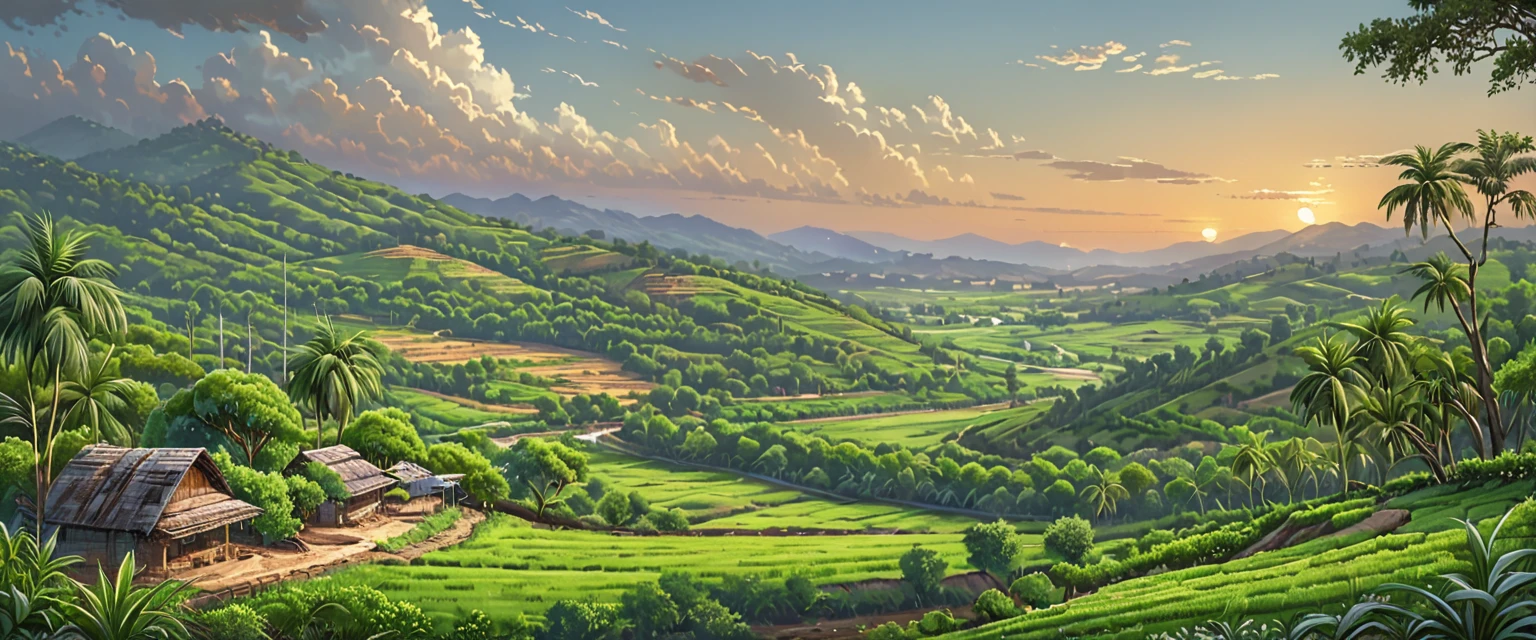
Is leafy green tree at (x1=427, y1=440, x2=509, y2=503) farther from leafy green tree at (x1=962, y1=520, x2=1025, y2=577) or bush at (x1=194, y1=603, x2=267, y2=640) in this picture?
leafy green tree at (x1=962, y1=520, x2=1025, y2=577)

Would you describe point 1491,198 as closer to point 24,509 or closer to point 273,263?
point 24,509

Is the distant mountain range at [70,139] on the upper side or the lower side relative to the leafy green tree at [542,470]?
upper

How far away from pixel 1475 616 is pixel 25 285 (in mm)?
25412

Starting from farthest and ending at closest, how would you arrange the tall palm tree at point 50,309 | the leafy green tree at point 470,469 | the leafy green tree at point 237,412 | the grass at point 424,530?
the leafy green tree at point 470,469 → the leafy green tree at point 237,412 → the grass at point 424,530 → the tall palm tree at point 50,309

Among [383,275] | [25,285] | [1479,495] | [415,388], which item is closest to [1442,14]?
[1479,495]

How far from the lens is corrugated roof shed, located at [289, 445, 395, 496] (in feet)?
76.8

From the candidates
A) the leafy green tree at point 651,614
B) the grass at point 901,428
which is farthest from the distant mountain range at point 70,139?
the leafy green tree at point 651,614

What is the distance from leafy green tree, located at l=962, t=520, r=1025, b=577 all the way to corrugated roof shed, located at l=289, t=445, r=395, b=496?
59.8 ft

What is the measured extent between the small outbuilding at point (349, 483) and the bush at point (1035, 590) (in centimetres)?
1755

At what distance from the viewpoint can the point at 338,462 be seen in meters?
23.9

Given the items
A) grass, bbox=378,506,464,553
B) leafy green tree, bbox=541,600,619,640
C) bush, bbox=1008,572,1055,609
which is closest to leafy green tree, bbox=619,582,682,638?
leafy green tree, bbox=541,600,619,640

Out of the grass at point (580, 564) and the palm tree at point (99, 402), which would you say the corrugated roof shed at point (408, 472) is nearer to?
the grass at point (580, 564)

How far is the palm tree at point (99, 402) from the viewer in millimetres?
22270

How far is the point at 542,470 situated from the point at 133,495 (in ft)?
46.3
